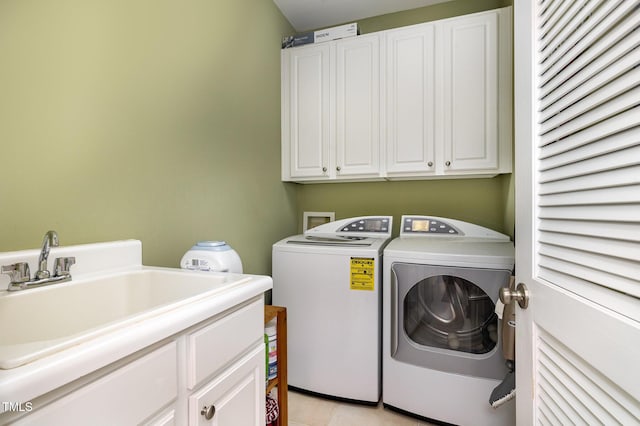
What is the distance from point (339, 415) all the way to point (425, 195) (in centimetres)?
162

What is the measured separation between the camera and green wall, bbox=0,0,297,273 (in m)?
0.90

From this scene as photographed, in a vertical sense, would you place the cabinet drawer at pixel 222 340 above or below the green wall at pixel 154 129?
below

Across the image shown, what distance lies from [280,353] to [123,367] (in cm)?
105

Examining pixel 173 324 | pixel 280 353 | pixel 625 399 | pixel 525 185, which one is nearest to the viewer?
pixel 625 399

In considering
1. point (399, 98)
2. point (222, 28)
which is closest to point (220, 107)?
point (222, 28)

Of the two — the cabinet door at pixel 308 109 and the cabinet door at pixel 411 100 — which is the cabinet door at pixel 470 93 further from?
the cabinet door at pixel 308 109

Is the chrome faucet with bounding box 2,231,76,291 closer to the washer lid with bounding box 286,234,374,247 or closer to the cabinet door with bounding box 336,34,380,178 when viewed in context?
the washer lid with bounding box 286,234,374,247

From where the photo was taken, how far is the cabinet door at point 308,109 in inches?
90.0

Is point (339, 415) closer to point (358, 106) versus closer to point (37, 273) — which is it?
point (37, 273)

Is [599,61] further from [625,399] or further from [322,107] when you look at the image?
[322,107]

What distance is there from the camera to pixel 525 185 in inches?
32.8

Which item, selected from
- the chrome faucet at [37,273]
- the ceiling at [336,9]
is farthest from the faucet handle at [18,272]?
the ceiling at [336,9]

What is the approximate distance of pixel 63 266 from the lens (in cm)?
89

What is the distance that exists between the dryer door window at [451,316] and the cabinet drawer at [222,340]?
108 cm
